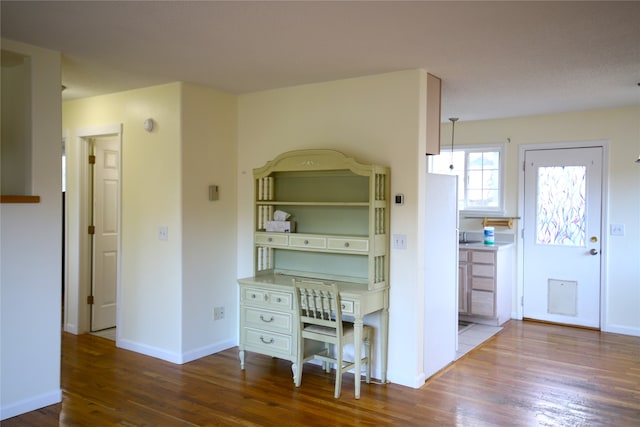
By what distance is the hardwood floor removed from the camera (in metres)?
3.21

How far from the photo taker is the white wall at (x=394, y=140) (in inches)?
148

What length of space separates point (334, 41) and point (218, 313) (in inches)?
107

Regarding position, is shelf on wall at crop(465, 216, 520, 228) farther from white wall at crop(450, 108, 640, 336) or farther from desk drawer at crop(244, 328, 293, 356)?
desk drawer at crop(244, 328, 293, 356)

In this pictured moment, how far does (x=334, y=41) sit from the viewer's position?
3.08 metres

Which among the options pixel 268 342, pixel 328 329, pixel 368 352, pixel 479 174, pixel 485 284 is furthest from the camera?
pixel 479 174

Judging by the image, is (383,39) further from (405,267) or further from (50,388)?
(50,388)

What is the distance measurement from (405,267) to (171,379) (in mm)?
2006

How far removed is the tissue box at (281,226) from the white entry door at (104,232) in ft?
6.19

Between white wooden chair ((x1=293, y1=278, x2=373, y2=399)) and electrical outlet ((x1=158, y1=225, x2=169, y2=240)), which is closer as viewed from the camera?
white wooden chair ((x1=293, y1=278, x2=373, y2=399))

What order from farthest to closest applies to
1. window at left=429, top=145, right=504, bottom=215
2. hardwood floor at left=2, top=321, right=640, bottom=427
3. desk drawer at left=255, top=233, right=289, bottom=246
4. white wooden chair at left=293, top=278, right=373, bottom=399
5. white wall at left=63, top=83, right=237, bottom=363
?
window at left=429, top=145, right=504, bottom=215, white wall at left=63, top=83, right=237, bottom=363, desk drawer at left=255, top=233, right=289, bottom=246, white wooden chair at left=293, top=278, right=373, bottom=399, hardwood floor at left=2, top=321, right=640, bottom=427

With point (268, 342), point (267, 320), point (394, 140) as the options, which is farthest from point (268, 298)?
point (394, 140)

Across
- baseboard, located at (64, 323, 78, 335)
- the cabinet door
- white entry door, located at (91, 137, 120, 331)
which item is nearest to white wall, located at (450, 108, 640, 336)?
the cabinet door

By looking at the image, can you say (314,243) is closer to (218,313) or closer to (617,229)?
(218,313)

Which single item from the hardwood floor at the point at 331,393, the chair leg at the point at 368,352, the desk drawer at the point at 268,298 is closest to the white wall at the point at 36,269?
the hardwood floor at the point at 331,393
